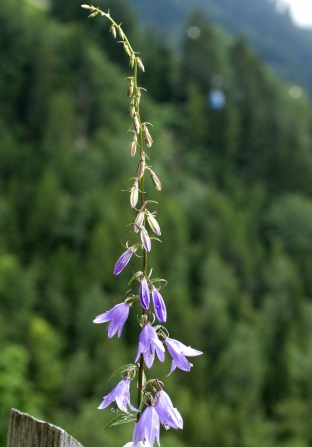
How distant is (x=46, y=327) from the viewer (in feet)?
157

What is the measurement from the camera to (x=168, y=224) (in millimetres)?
62750

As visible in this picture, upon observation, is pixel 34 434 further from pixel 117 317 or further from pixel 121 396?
pixel 117 317

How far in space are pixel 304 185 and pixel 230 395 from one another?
38.0 metres

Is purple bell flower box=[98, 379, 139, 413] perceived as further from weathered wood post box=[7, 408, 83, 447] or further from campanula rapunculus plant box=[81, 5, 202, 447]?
weathered wood post box=[7, 408, 83, 447]

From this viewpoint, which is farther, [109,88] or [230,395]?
[109,88]

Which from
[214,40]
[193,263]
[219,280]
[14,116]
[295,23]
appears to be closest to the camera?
[219,280]

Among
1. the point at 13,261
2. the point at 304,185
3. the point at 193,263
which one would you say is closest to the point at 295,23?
the point at 304,185

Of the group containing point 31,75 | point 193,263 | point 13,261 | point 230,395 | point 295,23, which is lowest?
point 230,395

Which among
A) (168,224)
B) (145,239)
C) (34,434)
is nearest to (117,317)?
(145,239)

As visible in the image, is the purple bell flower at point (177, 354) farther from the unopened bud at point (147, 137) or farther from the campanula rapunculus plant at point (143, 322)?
the unopened bud at point (147, 137)

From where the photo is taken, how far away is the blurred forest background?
44.2 metres

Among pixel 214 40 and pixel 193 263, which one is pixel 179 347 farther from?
pixel 214 40

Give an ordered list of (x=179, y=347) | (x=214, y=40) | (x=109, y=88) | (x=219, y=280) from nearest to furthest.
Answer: (x=179, y=347), (x=219, y=280), (x=109, y=88), (x=214, y=40)

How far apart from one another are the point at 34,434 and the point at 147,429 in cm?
32
